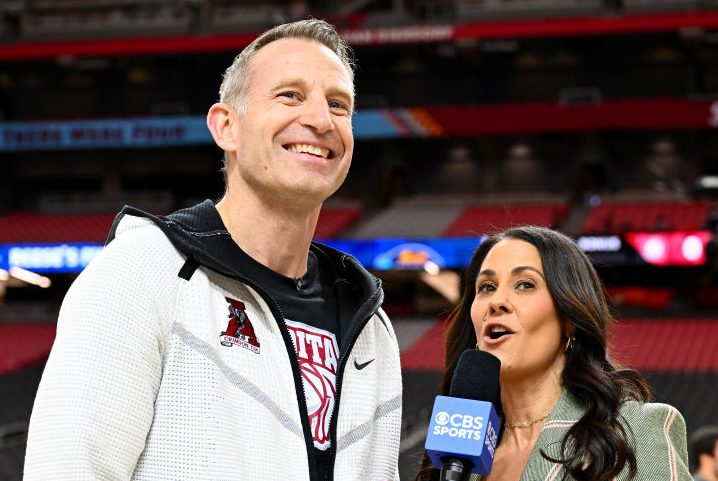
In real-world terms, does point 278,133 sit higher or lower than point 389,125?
higher

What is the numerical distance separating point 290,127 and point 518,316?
1.07 meters

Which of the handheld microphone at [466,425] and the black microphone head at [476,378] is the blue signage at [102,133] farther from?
the handheld microphone at [466,425]

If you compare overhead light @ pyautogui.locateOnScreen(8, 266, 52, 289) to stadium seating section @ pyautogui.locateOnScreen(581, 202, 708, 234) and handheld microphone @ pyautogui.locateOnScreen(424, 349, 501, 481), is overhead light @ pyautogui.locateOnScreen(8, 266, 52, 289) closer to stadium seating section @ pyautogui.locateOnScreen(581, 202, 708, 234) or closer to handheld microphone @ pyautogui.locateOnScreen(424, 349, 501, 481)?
stadium seating section @ pyautogui.locateOnScreen(581, 202, 708, 234)

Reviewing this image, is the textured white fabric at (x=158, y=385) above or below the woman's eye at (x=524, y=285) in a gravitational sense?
above

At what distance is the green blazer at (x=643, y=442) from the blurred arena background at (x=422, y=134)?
18.6m

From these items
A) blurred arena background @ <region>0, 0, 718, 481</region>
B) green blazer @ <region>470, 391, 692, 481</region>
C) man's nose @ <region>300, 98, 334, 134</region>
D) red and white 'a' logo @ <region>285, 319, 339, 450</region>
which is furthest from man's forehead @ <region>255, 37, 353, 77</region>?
blurred arena background @ <region>0, 0, 718, 481</region>

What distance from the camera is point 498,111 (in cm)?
2578

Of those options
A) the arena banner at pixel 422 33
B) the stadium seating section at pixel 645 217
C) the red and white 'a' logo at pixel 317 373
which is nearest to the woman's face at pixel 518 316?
the red and white 'a' logo at pixel 317 373

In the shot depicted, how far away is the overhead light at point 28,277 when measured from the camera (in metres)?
26.1

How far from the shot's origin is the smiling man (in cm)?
206

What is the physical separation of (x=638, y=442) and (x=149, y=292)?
1.54 metres

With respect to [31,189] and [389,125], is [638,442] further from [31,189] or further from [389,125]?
[31,189]

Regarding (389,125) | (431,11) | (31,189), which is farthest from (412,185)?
(31,189)

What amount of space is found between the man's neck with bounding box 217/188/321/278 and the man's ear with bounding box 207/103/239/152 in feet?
0.42
